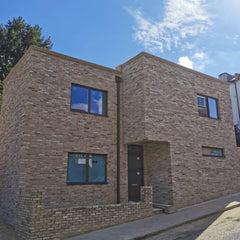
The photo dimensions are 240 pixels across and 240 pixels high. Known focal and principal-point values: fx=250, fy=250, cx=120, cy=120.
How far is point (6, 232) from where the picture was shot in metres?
8.64

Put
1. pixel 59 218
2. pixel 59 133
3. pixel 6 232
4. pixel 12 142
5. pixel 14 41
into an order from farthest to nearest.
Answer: pixel 14 41, pixel 12 142, pixel 59 133, pixel 6 232, pixel 59 218

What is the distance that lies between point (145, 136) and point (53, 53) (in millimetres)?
5287

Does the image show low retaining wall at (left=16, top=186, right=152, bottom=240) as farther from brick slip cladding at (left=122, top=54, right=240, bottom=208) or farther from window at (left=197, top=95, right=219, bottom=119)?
window at (left=197, top=95, right=219, bottom=119)

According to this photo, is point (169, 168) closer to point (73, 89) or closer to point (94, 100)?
point (94, 100)

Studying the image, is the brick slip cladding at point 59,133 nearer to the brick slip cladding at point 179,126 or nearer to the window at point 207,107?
the brick slip cladding at point 179,126

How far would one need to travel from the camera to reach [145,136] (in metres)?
10.6

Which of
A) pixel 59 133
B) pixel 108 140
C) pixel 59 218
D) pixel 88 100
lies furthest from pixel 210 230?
pixel 88 100

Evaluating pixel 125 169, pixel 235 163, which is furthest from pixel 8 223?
pixel 235 163

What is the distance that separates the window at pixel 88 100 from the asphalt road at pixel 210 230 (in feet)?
19.6

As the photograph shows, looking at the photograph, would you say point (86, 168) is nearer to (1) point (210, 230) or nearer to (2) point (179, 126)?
(2) point (179, 126)

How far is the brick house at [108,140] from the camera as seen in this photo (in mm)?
9430

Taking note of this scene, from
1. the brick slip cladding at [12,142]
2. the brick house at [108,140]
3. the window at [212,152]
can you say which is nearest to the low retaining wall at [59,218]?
the brick house at [108,140]

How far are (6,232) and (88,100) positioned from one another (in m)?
6.04

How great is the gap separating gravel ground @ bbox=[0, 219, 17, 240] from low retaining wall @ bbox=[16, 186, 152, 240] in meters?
0.41
